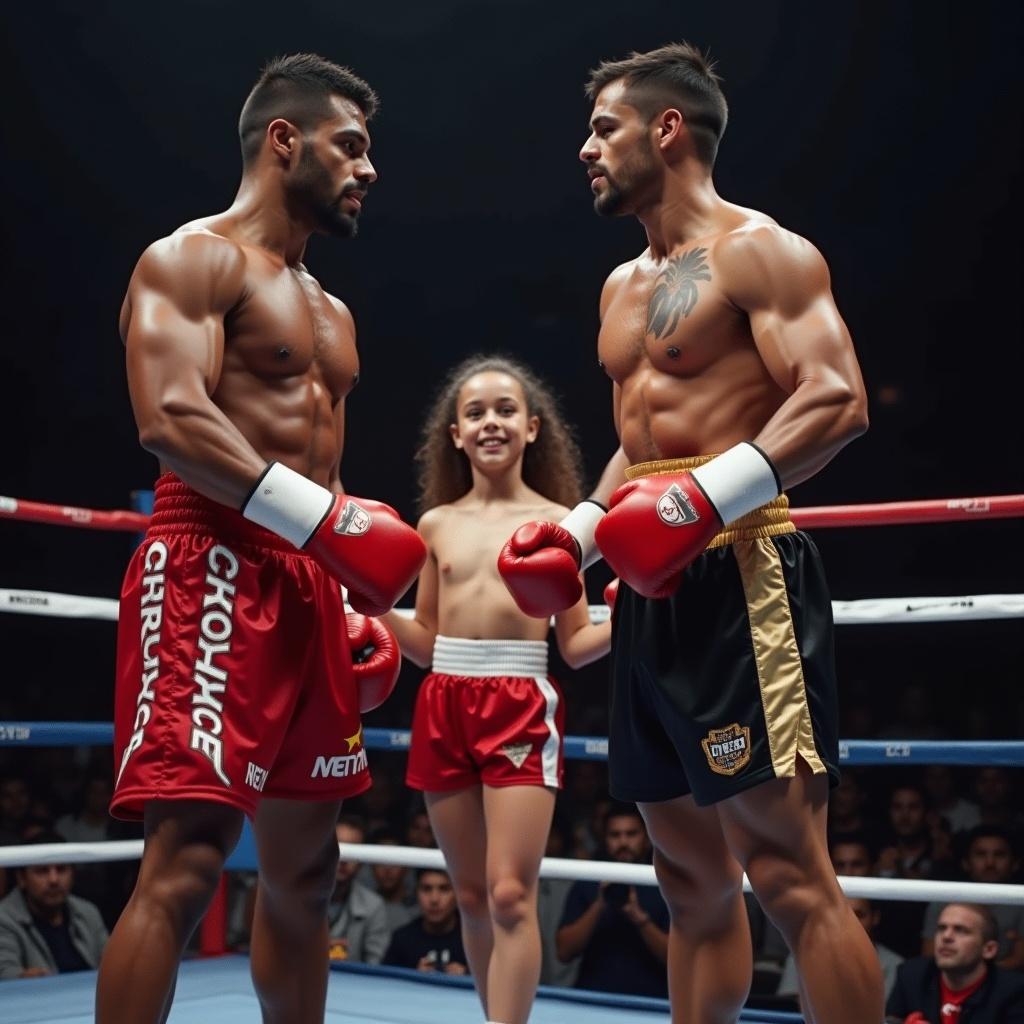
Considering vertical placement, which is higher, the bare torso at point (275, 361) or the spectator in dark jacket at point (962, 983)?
the bare torso at point (275, 361)

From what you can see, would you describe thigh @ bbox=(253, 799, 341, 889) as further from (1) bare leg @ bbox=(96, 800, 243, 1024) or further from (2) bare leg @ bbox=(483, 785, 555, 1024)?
(2) bare leg @ bbox=(483, 785, 555, 1024)

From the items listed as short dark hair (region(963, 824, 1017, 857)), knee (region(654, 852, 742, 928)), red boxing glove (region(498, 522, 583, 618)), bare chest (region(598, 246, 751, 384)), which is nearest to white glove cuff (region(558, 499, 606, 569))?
red boxing glove (region(498, 522, 583, 618))

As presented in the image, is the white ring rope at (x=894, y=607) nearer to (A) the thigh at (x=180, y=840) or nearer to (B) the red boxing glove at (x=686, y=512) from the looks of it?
(B) the red boxing glove at (x=686, y=512)

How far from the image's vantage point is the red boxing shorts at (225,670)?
1631 mm

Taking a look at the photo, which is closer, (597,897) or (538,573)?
(538,573)

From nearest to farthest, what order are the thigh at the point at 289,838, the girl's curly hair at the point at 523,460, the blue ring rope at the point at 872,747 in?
the thigh at the point at 289,838
the blue ring rope at the point at 872,747
the girl's curly hair at the point at 523,460

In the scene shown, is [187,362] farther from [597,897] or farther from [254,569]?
[597,897]

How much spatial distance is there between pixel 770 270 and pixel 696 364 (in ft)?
0.53

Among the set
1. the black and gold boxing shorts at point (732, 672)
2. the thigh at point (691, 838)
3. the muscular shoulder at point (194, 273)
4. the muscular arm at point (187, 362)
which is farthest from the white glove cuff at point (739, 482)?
the muscular shoulder at point (194, 273)

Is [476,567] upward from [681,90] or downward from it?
downward

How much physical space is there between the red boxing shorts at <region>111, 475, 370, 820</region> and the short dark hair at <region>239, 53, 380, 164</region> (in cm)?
57

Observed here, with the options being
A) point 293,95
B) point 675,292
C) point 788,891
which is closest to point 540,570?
point 675,292

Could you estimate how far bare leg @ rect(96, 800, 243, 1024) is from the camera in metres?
1.54

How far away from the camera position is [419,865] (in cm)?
282
